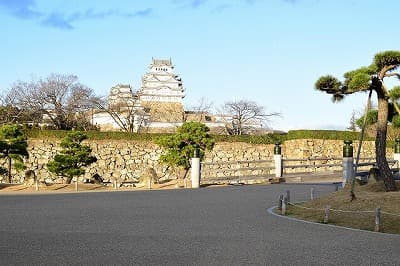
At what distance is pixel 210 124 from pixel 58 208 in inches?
1676

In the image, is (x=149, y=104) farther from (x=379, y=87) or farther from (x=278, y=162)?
(x=379, y=87)

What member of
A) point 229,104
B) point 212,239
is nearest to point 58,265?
point 212,239

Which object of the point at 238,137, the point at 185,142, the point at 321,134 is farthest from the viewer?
the point at 321,134

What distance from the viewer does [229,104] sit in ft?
177

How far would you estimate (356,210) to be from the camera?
10.4m

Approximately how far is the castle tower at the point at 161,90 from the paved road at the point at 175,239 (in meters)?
46.7

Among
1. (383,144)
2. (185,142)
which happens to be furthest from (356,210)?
(185,142)

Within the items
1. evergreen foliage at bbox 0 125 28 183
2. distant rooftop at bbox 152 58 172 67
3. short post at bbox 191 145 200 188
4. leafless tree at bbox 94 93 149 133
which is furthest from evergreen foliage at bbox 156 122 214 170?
distant rooftop at bbox 152 58 172 67

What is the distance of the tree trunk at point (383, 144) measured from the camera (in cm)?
1233

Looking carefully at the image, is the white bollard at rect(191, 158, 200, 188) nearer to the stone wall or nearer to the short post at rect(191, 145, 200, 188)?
the short post at rect(191, 145, 200, 188)

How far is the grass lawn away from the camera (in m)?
9.16

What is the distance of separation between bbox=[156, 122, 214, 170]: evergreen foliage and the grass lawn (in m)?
13.8

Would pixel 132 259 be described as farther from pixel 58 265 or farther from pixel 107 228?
pixel 107 228

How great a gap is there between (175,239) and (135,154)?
28.3m
